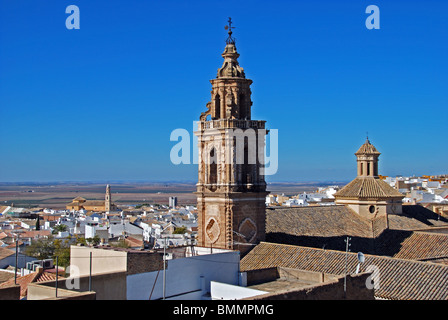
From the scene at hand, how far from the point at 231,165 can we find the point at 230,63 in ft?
14.3

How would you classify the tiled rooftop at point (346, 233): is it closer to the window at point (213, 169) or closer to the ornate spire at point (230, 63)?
the window at point (213, 169)

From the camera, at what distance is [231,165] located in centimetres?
2323

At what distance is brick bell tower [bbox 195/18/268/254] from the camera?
23.3 meters

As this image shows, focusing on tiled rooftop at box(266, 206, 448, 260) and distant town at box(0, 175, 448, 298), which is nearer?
tiled rooftop at box(266, 206, 448, 260)

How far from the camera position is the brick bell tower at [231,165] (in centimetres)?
2327

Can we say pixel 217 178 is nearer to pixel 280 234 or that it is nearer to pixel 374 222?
pixel 280 234

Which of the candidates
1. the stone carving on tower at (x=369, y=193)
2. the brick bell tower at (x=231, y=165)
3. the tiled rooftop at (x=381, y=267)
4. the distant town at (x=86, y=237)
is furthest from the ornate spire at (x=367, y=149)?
the tiled rooftop at (x=381, y=267)

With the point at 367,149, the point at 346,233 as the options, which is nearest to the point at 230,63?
the point at 346,233

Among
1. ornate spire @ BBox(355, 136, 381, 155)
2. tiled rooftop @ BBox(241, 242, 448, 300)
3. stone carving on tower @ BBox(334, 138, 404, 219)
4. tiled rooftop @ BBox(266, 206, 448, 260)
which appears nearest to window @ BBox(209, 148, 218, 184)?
tiled rooftop @ BBox(241, 242, 448, 300)

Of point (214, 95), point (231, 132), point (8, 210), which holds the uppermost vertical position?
point (214, 95)

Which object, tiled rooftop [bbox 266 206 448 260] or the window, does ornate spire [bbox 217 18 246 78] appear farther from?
tiled rooftop [bbox 266 206 448 260]
